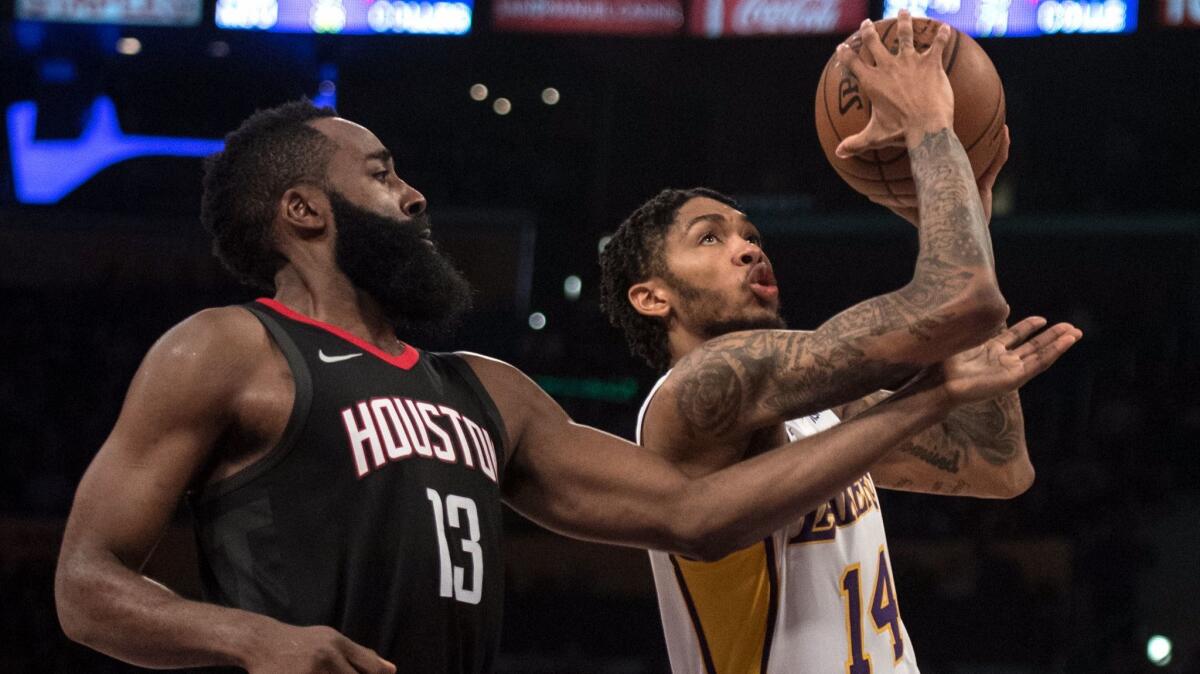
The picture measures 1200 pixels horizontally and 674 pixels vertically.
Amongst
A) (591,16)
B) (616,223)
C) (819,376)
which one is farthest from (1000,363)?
(616,223)

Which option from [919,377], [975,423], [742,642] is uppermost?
[919,377]

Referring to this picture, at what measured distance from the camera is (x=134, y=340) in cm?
1202

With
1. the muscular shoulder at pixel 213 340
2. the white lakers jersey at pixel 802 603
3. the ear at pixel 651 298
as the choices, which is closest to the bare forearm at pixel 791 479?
the white lakers jersey at pixel 802 603

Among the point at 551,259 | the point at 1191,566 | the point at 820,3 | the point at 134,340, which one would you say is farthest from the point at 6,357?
the point at 1191,566

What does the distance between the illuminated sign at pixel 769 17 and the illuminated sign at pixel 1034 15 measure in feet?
2.42

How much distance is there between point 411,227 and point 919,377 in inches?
37.4

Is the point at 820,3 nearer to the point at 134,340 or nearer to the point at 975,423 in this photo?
the point at 134,340

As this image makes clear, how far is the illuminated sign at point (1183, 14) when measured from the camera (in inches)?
375

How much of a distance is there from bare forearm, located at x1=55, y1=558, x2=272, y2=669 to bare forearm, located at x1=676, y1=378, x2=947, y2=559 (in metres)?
0.82

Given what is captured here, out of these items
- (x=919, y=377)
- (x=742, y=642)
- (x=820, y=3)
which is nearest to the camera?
(x=919, y=377)

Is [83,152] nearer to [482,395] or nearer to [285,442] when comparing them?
[482,395]

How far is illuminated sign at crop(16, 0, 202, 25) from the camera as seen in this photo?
10.9 metres

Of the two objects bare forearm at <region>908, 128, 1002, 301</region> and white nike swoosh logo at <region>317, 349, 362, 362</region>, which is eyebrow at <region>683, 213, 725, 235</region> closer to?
bare forearm at <region>908, 128, 1002, 301</region>

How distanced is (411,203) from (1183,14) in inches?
325
